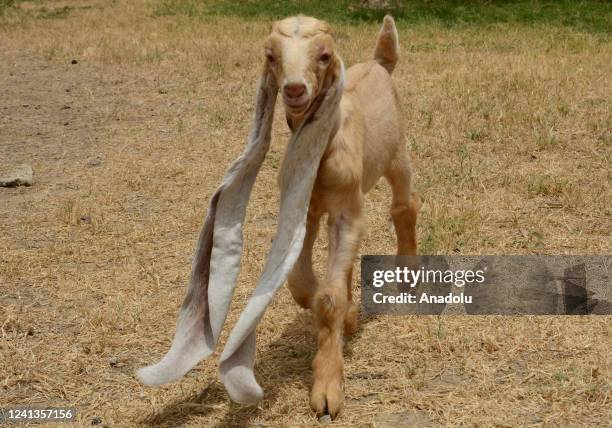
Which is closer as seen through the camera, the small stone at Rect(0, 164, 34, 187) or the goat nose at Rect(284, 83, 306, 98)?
the goat nose at Rect(284, 83, 306, 98)

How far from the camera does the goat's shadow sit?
3709 millimetres

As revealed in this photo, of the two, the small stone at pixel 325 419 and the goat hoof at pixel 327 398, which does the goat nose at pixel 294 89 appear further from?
the small stone at pixel 325 419

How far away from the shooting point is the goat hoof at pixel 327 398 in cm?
363

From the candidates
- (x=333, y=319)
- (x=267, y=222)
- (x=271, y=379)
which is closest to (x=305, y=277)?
(x=333, y=319)

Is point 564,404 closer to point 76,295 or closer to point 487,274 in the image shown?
point 487,274

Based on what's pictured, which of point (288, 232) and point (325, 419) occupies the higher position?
point (288, 232)

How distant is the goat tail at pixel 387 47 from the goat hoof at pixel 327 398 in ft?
7.58

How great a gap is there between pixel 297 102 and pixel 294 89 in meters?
0.06

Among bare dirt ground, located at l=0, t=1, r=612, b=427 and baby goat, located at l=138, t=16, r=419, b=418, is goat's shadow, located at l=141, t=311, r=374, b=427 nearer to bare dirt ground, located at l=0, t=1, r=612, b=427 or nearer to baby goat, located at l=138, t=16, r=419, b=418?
bare dirt ground, located at l=0, t=1, r=612, b=427

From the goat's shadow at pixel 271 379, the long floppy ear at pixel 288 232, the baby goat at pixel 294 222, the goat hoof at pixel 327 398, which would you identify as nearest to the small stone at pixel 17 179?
the goat's shadow at pixel 271 379

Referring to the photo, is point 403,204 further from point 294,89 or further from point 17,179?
point 17,179

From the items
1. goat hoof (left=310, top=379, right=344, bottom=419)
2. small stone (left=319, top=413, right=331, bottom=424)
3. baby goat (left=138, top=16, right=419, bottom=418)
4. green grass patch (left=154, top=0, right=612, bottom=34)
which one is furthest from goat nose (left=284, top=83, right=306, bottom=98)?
green grass patch (left=154, top=0, right=612, bottom=34)

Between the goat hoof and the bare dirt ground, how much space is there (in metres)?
0.07

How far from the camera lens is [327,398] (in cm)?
364
